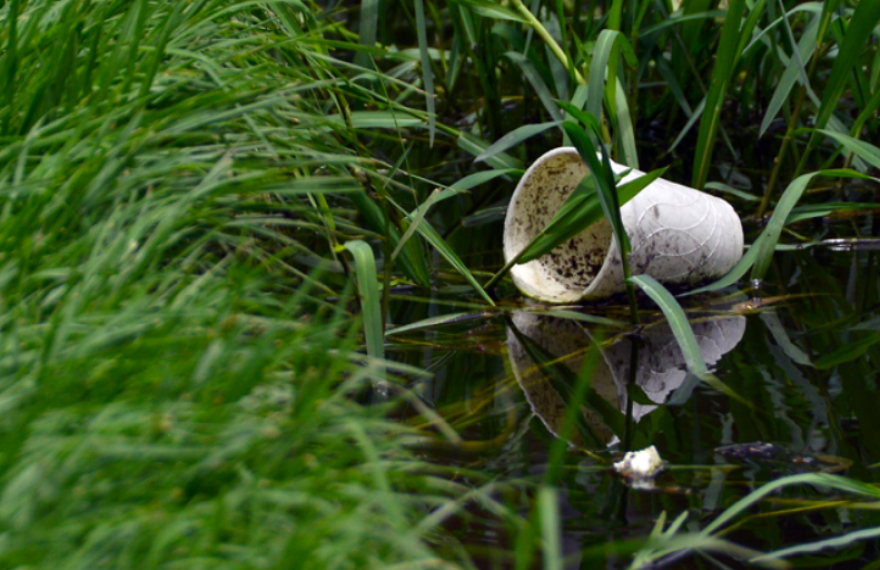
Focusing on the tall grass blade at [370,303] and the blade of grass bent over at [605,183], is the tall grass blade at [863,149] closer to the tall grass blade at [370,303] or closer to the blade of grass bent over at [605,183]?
the blade of grass bent over at [605,183]

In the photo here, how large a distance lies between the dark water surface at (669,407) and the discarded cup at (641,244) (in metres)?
0.06

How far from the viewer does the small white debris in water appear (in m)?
1.16

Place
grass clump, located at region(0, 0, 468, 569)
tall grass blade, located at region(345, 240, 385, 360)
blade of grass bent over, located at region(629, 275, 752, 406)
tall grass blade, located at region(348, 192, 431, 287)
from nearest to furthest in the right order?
grass clump, located at region(0, 0, 468, 569)
tall grass blade, located at region(345, 240, 385, 360)
blade of grass bent over, located at region(629, 275, 752, 406)
tall grass blade, located at region(348, 192, 431, 287)

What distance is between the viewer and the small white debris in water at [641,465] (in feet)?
3.80

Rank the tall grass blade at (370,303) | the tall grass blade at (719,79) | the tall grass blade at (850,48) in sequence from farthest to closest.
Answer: the tall grass blade at (719,79), the tall grass blade at (850,48), the tall grass blade at (370,303)

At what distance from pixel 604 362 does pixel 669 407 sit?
7.8 inches

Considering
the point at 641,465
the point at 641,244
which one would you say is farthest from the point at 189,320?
the point at 641,244

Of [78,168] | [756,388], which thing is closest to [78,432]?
[78,168]

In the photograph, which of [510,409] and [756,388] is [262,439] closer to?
[510,409]

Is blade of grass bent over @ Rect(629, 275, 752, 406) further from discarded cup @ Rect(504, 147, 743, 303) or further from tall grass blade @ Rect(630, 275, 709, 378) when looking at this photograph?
discarded cup @ Rect(504, 147, 743, 303)

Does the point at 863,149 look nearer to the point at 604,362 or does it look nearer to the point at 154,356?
the point at 604,362

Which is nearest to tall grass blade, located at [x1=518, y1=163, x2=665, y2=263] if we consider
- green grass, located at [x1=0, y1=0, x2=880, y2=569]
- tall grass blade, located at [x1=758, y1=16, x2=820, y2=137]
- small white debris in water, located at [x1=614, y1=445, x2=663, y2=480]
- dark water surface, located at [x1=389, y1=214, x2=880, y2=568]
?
green grass, located at [x1=0, y1=0, x2=880, y2=569]

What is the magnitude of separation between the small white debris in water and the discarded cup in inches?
24.5

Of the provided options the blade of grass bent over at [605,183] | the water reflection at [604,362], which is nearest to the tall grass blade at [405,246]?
the water reflection at [604,362]
